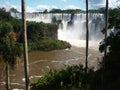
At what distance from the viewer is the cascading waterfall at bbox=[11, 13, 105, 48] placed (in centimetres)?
9244

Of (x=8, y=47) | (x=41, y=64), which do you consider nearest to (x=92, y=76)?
(x=8, y=47)

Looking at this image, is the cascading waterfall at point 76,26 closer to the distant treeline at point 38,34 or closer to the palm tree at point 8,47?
the distant treeline at point 38,34

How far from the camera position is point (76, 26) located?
10031 cm

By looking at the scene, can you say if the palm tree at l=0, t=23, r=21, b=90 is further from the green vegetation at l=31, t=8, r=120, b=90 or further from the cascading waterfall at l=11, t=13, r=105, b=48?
the cascading waterfall at l=11, t=13, r=105, b=48

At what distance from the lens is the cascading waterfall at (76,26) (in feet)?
303

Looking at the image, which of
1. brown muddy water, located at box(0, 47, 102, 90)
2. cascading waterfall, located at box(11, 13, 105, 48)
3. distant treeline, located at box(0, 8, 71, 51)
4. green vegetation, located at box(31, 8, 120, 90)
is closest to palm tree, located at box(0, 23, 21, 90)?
green vegetation, located at box(31, 8, 120, 90)

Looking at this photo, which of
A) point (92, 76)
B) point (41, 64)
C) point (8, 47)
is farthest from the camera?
point (41, 64)

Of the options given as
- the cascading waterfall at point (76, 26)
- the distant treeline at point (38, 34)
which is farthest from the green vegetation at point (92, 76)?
the cascading waterfall at point (76, 26)

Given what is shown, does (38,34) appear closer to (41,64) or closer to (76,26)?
(76,26)

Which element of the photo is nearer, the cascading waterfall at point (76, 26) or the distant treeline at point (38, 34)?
the distant treeline at point (38, 34)

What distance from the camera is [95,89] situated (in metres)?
18.6

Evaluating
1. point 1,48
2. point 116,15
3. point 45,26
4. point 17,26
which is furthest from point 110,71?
point 45,26

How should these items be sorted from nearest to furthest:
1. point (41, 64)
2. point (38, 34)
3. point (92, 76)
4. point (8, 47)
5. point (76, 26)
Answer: point (92, 76) → point (8, 47) → point (41, 64) → point (38, 34) → point (76, 26)

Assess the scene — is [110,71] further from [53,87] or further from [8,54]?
[8,54]
